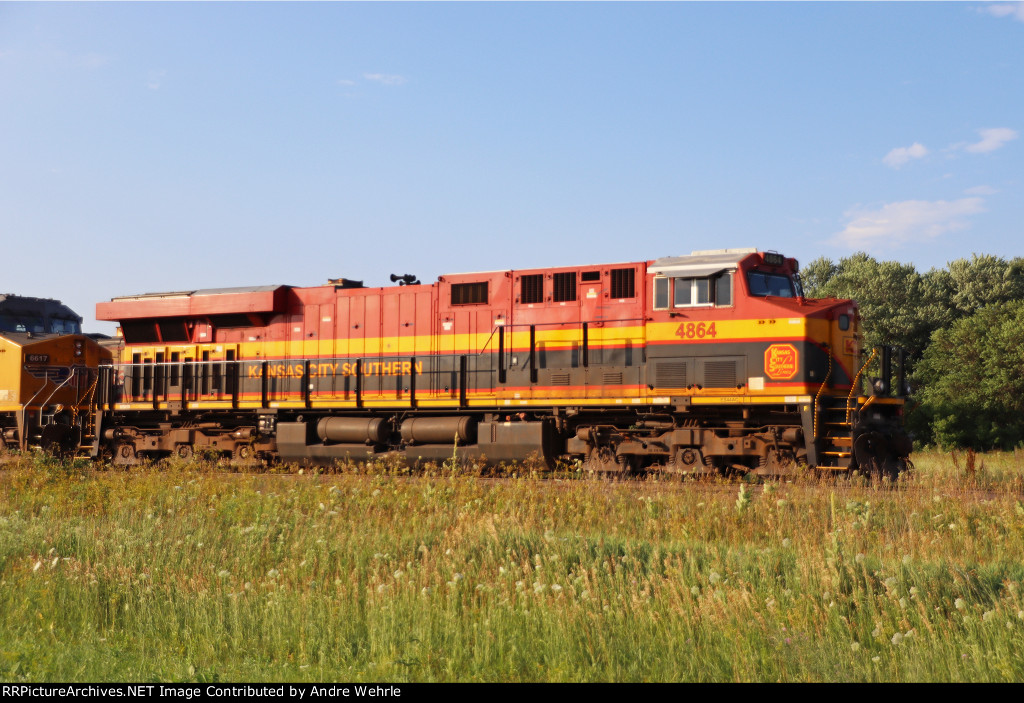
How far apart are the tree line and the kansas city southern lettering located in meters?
27.9

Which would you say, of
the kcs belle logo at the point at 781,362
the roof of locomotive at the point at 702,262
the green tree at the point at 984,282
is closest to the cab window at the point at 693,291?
the roof of locomotive at the point at 702,262

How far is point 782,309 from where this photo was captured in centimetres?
1487

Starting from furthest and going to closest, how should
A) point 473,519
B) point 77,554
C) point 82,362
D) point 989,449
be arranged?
point 989,449
point 82,362
point 473,519
point 77,554

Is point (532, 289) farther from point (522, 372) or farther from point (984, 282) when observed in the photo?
point (984, 282)

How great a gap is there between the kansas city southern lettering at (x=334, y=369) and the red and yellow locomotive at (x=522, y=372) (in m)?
0.04

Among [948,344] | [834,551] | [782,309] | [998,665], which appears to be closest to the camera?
[998,665]

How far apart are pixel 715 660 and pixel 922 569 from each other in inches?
93.7

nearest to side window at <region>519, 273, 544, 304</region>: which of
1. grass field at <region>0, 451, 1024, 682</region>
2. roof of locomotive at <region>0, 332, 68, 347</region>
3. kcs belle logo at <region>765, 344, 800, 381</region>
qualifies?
kcs belle logo at <region>765, 344, 800, 381</region>

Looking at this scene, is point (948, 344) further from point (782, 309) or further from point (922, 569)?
point (922, 569)

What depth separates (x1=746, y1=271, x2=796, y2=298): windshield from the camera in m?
15.2

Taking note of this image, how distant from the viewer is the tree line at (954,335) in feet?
143

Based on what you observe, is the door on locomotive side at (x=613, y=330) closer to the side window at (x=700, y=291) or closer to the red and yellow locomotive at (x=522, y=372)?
the red and yellow locomotive at (x=522, y=372)

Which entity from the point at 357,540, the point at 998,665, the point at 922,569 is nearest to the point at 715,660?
the point at 998,665

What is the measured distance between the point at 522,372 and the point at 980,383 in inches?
1456
